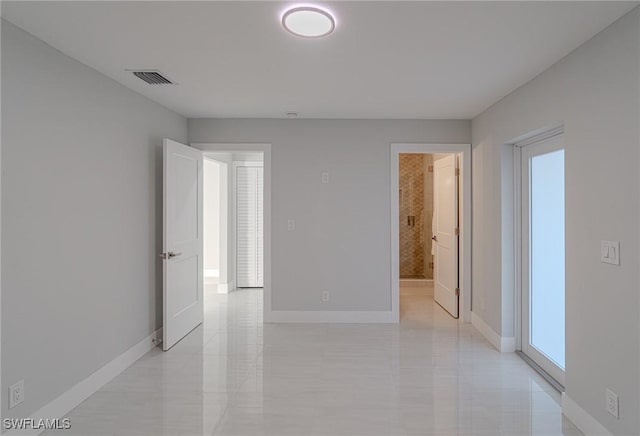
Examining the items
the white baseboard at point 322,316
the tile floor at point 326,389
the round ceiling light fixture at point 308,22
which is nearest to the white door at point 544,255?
the tile floor at point 326,389

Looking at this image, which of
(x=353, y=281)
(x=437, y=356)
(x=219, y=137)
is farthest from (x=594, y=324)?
(x=219, y=137)

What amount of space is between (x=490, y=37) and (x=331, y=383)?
260 centimetres

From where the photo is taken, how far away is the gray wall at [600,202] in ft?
6.10

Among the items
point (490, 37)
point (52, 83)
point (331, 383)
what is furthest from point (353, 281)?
point (52, 83)

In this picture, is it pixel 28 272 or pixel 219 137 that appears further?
pixel 219 137

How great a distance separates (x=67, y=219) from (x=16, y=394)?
1047 millimetres

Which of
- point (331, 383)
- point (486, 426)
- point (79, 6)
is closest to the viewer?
point (79, 6)

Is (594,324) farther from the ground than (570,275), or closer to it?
closer to it

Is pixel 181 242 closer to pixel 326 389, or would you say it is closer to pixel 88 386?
pixel 88 386

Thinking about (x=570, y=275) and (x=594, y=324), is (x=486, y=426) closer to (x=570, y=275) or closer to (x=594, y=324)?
(x=594, y=324)

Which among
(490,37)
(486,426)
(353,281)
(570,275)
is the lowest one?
(486,426)

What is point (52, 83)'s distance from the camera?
7.55 ft

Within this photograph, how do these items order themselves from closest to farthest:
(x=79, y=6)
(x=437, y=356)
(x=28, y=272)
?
(x=79, y=6), (x=28, y=272), (x=437, y=356)

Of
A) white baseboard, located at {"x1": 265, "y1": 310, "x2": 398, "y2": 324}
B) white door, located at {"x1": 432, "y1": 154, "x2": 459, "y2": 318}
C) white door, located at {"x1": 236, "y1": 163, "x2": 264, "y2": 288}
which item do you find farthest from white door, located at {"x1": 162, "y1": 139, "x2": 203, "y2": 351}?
white door, located at {"x1": 432, "y1": 154, "x2": 459, "y2": 318}
